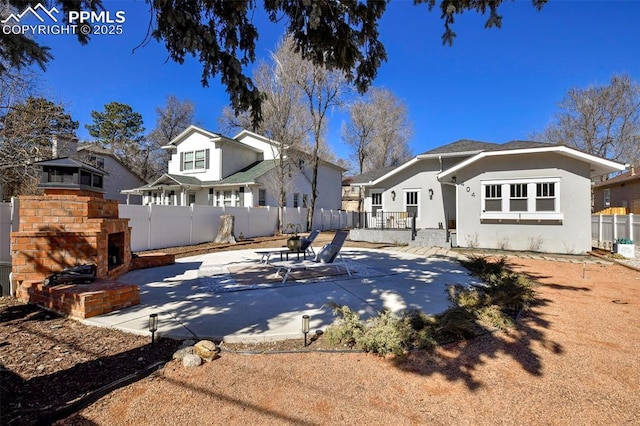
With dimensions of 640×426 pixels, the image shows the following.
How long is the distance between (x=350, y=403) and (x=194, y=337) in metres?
2.00

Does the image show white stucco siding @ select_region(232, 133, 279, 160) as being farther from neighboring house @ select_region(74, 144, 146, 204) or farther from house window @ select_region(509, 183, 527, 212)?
house window @ select_region(509, 183, 527, 212)

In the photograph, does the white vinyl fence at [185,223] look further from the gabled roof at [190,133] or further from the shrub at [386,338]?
the shrub at [386,338]

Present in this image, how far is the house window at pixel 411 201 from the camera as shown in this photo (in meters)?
16.1

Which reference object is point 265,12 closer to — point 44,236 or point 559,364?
point 44,236

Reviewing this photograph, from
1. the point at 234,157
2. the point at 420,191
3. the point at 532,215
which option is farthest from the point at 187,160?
the point at 532,215

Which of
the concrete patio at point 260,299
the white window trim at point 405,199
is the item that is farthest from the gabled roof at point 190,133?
the concrete patio at point 260,299

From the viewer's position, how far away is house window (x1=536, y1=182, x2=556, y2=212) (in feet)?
37.6

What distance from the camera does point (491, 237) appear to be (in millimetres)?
12406

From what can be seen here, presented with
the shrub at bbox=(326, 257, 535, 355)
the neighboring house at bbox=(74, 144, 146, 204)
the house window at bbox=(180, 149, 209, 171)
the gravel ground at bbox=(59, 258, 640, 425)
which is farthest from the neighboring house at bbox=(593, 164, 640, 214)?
the neighboring house at bbox=(74, 144, 146, 204)

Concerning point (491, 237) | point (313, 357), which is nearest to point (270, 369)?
point (313, 357)

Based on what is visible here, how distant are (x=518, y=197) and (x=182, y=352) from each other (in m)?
13.1

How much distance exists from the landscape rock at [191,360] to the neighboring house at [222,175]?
16869 mm

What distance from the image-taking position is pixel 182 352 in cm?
305

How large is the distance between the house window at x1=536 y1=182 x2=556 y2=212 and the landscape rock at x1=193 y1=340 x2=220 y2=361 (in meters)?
13.0
